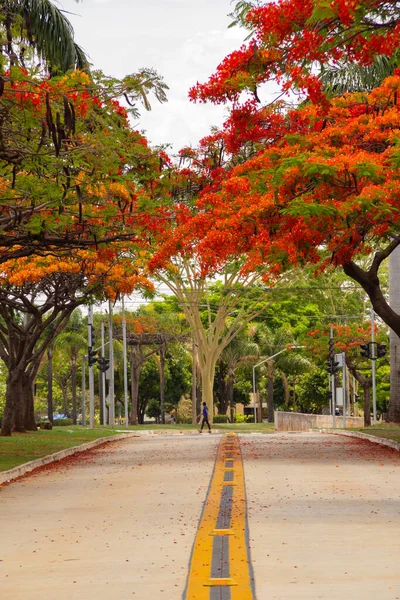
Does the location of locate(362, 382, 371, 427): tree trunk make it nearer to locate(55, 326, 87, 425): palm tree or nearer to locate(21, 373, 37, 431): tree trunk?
locate(55, 326, 87, 425): palm tree

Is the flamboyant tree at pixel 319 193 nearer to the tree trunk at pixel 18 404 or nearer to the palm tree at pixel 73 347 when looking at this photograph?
the tree trunk at pixel 18 404

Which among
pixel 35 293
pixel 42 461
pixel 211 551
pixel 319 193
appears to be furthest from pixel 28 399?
pixel 211 551

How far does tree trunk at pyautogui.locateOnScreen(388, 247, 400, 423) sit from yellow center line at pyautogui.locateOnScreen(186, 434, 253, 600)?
19.6 metres

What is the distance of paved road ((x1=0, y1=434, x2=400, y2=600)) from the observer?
798cm

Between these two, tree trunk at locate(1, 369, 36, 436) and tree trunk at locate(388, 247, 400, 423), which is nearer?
tree trunk at locate(388, 247, 400, 423)

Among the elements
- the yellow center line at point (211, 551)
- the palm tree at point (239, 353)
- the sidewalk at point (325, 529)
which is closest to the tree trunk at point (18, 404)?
the sidewalk at point (325, 529)

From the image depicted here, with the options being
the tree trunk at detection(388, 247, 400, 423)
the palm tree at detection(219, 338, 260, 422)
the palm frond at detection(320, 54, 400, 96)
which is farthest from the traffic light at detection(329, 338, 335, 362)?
the palm frond at detection(320, 54, 400, 96)

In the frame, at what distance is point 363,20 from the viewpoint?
14492mm

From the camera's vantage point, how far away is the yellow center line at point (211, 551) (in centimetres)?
771

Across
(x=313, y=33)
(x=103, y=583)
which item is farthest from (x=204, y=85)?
(x=103, y=583)

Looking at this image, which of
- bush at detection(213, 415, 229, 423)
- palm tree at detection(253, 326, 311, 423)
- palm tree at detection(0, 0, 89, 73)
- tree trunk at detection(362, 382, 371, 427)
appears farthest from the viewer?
bush at detection(213, 415, 229, 423)

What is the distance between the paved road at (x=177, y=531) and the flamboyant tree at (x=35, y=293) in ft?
44.3

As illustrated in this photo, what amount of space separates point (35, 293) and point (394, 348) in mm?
12615

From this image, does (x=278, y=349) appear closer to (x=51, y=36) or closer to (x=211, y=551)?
(x=51, y=36)
